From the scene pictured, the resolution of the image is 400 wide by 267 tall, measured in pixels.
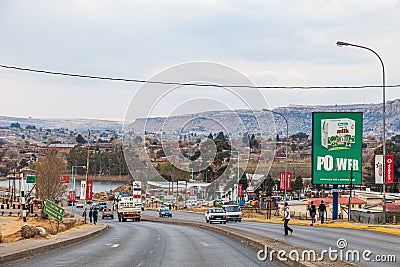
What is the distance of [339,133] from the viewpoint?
53.1m

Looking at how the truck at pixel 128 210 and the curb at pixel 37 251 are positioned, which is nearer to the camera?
the curb at pixel 37 251

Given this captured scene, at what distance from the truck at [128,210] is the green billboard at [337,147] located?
87.6ft

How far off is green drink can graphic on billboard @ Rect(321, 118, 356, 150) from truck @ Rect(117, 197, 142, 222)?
2859 cm

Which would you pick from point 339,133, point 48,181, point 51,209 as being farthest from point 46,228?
point 48,181

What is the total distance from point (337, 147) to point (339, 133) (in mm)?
1225

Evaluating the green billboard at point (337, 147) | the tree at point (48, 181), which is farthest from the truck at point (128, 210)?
the green billboard at point (337, 147)

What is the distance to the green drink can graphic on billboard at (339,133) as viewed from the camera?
5291 centimetres

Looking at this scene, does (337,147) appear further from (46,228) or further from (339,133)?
(46,228)

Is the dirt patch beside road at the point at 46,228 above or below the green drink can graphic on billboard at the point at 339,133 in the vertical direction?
below

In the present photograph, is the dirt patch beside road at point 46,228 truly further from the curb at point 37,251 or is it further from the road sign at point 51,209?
the curb at point 37,251

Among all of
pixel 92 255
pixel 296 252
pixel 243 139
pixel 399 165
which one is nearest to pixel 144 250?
pixel 92 255

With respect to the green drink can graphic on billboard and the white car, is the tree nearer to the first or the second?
the white car

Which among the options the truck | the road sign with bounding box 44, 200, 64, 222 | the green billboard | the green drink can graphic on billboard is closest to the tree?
the truck

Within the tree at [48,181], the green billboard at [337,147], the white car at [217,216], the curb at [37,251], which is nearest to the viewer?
the curb at [37,251]
